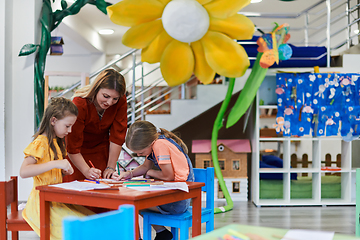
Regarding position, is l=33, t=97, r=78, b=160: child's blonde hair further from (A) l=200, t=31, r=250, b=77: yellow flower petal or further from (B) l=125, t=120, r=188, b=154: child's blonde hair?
(A) l=200, t=31, r=250, b=77: yellow flower petal

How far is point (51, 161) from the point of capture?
1.62 meters

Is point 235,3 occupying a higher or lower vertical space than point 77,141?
higher

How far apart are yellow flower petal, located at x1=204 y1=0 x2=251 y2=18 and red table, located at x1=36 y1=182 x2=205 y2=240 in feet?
2.61

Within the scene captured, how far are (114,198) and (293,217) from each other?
2.35 m

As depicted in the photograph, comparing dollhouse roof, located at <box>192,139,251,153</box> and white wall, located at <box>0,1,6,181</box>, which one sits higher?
white wall, located at <box>0,1,6,181</box>

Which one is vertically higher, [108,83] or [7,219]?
[108,83]

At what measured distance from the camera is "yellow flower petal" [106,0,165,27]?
1668mm

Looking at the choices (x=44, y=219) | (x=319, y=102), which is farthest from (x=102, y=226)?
(x=319, y=102)

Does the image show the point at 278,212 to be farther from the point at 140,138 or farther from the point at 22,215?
Result: the point at 22,215

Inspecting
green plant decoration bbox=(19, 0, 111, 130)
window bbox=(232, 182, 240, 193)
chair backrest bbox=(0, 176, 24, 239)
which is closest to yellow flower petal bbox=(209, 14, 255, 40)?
chair backrest bbox=(0, 176, 24, 239)

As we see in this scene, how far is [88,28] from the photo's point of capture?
5598 millimetres

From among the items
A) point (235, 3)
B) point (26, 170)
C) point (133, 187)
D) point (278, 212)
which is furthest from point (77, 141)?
point (278, 212)

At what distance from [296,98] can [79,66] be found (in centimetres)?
431

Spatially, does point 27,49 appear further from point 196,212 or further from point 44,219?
point 196,212
